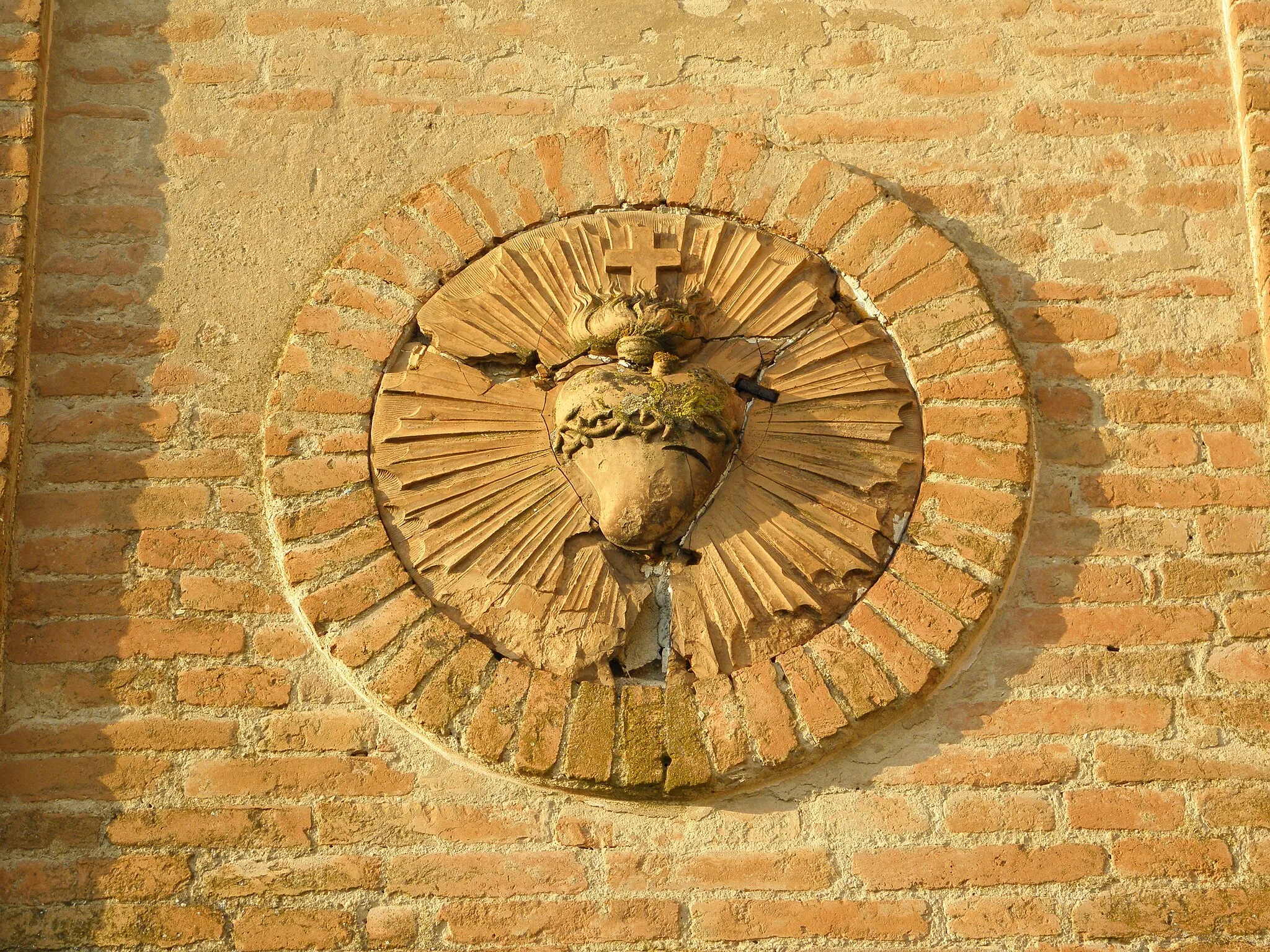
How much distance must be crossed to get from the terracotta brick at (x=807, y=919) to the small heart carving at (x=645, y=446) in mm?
822

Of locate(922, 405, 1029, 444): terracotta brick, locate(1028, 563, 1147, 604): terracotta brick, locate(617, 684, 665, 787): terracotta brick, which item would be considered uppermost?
locate(922, 405, 1029, 444): terracotta brick

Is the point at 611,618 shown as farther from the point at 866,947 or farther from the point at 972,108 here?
the point at 972,108

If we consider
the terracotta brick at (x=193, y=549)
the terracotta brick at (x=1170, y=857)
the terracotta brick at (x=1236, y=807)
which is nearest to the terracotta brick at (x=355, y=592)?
the terracotta brick at (x=193, y=549)

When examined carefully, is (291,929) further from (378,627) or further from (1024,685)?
(1024,685)

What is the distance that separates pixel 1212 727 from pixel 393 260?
223cm

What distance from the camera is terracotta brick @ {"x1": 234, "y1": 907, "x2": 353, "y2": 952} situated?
3.04 meters

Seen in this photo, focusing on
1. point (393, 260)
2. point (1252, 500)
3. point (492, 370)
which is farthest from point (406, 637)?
point (1252, 500)

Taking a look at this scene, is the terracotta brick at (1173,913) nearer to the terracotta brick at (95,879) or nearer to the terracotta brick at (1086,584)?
the terracotta brick at (1086,584)

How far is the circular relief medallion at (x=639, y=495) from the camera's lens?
3.17 metres

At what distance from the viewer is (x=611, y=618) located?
3.24 meters

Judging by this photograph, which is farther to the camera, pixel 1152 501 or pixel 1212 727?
pixel 1152 501

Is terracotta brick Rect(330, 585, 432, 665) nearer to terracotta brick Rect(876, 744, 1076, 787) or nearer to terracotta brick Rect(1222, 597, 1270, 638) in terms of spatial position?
terracotta brick Rect(876, 744, 1076, 787)

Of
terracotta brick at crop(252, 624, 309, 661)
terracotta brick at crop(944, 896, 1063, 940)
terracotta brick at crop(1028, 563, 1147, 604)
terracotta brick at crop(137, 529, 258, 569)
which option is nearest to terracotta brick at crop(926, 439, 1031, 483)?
terracotta brick at crop(1028, 563, 1147, 604)

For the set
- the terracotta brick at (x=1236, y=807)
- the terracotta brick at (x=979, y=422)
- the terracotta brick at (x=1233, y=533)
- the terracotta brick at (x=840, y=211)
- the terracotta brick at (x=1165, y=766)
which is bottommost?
the terracotta brick at (x=1236, y=807)
